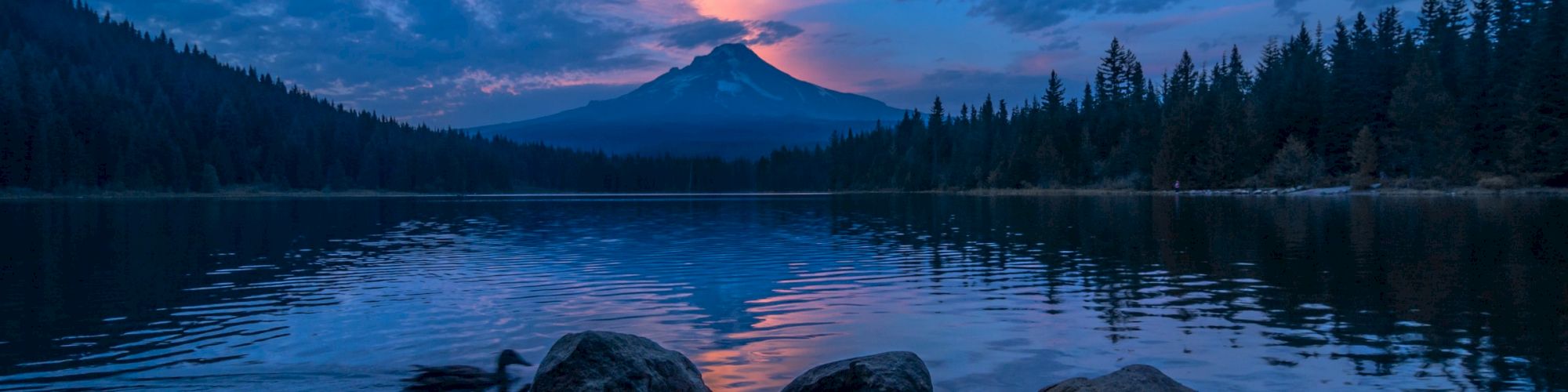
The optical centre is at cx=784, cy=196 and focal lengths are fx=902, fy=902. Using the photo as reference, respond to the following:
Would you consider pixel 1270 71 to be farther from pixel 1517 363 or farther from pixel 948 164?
pixel 1517 363

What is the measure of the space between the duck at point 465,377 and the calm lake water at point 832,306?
15.5 inches

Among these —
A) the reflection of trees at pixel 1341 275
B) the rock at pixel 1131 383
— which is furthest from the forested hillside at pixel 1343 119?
the rock at pixel 1131 383

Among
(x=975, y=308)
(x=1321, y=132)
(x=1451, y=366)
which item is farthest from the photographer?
(x=1321, y=132)

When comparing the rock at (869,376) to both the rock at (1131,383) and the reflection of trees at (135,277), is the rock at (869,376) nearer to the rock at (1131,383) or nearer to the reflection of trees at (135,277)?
the rock at (1131,383)

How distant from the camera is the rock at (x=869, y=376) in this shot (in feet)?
29.5

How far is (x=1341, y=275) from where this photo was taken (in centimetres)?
2298

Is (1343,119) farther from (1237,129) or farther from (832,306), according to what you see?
(832,306)

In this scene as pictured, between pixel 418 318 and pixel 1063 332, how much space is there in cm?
1215

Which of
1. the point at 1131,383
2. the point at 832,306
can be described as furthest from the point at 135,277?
the point at 1131,383

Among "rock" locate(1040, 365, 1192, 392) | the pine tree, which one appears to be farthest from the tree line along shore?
"rock" locate(1040, 365, 1192, 392)

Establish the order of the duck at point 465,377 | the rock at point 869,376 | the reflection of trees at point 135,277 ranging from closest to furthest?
the rock at point 869,376
the duck at point 465,377
the reflection of trees at point 135,277

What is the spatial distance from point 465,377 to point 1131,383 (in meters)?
8.70

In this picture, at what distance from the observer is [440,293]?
21.8 m

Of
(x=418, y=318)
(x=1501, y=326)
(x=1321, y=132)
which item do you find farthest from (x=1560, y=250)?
(x=1321, y=132)
